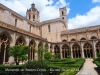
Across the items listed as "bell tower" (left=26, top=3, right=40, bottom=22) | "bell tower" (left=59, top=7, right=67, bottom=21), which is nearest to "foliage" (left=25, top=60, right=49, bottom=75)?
"bell tower" (left=26, top=3, right=40, bottom=22)

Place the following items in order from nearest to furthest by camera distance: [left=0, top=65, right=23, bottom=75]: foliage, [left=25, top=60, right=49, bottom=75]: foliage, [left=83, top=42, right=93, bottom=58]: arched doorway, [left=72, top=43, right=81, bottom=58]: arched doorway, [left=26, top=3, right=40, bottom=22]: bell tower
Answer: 1. [left=25, top=60, right=49, bottom=75]: foliage
2. [left=0, top=65, right=23, bottom=75]: foliage
3. [left=83, top=42, right=93, bottom=58]: arched doorway
4. [left=72, top=43, right=81, bottom=58]: arched doorway
5. [left=26, top=3, right=40, bottom=22]: bell tower

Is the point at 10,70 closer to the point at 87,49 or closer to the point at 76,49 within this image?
the point at 76,49

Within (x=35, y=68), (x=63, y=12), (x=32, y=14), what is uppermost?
(x=63, y=12)

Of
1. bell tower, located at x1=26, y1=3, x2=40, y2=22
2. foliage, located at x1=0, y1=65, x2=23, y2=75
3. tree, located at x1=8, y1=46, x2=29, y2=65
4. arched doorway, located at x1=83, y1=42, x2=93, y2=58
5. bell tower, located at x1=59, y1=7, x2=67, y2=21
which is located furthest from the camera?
bell tower, located at x1=59, y1=7, x2=67, y2=21

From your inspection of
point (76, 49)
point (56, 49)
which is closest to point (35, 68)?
point (76, 49)

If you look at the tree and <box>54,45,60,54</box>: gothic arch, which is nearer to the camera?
the tree

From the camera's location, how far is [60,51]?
27.9 metres

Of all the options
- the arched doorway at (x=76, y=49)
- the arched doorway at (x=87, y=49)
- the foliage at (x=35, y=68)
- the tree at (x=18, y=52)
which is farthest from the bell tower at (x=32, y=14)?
the foliage at (x=35, y=68)

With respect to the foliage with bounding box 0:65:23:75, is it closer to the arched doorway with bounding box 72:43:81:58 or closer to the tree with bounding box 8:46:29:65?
the tree with bounding box 8:46:29:65

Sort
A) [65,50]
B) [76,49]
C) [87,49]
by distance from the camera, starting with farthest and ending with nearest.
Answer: [65,50]
[76,49]
[87,49]

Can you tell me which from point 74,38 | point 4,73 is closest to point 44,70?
point 4,73

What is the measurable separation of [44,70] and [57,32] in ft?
79.8

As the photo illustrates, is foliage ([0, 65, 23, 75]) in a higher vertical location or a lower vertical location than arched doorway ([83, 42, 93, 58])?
lower

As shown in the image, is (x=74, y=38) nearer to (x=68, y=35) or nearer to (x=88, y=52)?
(x=68, y=35)
